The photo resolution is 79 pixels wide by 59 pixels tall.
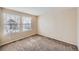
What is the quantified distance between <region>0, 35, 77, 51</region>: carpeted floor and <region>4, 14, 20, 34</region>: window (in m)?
0.24

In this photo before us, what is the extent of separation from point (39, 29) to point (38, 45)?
0.31 metres

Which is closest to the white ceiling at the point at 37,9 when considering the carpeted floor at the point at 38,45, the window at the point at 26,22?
the window at the point at 26,22

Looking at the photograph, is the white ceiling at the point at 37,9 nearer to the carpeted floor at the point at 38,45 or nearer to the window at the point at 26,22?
the window at the point at 26,22

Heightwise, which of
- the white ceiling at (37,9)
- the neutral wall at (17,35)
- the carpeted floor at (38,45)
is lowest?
the carpeted floor at (38,45)

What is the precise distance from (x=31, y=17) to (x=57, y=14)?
1.62 ft

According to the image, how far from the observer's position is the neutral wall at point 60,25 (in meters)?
1.34

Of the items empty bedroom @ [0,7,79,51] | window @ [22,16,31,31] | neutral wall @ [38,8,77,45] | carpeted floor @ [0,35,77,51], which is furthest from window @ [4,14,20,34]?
neutral wall @ [38,8,77,45]

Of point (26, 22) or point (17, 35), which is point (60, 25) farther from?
point (17, 35)

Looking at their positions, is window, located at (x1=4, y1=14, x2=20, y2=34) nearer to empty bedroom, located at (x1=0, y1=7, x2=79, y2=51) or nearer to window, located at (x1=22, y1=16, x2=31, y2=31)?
empty bedroom, located at (x1=0, y1=7, x2=79, y2=51)

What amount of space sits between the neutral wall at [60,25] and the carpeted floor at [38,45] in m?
0.10

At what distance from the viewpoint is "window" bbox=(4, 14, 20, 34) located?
1.34m
